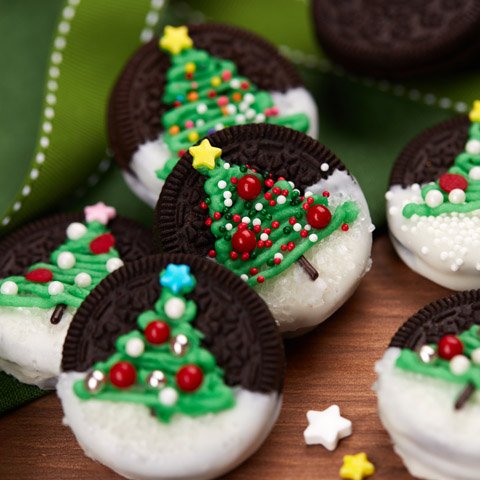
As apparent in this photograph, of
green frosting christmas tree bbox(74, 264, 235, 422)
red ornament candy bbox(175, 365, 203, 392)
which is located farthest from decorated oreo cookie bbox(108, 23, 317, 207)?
red ornament candy bbox(175, 365, 203, 392)

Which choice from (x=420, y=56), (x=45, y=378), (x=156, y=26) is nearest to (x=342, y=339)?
(x=45, y=378)

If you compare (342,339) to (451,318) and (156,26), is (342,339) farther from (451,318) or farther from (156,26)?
(156,26)

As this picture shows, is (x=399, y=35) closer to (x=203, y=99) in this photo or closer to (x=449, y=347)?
(x=203, y=99)

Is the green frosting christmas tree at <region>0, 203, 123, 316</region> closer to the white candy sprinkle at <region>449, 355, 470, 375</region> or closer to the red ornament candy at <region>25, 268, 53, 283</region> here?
the red ornament candy at <region>25, 268, 53, 283</region>

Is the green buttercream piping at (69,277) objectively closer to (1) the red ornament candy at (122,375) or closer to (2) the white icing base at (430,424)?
(1) the red ornament candy at (122,375)

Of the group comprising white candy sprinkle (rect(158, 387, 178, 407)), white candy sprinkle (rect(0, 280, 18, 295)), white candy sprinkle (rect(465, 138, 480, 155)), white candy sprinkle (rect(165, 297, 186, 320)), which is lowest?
white candy sprinkle (rect(0, 280, 18, 295))
